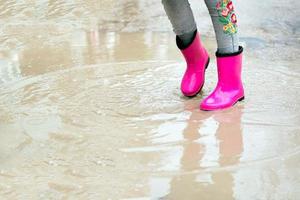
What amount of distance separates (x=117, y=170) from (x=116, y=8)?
2.93 m

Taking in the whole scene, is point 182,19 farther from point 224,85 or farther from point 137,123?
point 137,123

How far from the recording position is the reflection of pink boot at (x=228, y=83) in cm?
237

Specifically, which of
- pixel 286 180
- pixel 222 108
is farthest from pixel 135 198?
pixel 222 108

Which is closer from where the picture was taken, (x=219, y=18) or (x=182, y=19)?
(x=219, y=18)

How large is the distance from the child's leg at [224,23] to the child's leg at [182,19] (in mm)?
168

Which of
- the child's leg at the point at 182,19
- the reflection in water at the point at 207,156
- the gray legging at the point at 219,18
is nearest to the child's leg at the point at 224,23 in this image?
the gray legging at the point at 219,18

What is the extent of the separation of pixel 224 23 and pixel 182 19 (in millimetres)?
229

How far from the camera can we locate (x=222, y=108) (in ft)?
7.75

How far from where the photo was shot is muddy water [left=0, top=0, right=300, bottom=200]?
1757mm

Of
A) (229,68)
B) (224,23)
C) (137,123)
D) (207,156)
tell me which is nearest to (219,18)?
(224,23)

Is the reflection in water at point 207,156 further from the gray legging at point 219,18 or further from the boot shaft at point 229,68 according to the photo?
the gray legging at point 219,18

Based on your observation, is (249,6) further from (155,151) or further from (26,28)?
(155,151)

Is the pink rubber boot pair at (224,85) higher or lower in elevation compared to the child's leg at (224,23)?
lower

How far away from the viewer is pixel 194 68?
2588mm
